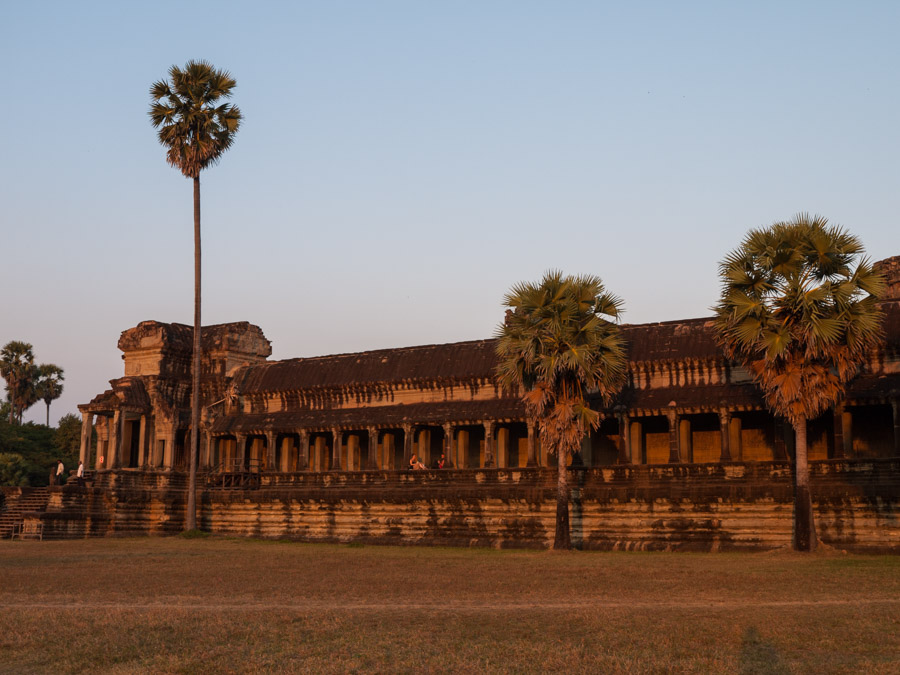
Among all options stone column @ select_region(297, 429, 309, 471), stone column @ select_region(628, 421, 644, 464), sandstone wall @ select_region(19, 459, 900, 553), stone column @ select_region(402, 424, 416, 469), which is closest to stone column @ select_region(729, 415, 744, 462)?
sandstone wall @ select_region(19, 459, 900, 553)

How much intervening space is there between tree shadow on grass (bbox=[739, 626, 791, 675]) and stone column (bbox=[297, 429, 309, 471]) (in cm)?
3323

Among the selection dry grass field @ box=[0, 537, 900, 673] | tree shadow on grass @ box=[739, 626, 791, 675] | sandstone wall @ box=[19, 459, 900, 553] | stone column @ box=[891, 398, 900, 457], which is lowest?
dry grass field @ box=[0, 537, 900, 673]

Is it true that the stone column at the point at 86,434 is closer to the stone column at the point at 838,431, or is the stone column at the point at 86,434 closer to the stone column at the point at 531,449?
the stone column at the point at 531,449

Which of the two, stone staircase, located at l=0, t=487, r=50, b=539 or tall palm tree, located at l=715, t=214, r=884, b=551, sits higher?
tall palm tree, located at l=715, t=214, r=884, b=551

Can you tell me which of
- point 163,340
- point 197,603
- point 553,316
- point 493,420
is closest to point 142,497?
point 163,340

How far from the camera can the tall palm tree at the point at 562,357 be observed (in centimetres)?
3194

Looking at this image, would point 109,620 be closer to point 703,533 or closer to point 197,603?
point 197,603

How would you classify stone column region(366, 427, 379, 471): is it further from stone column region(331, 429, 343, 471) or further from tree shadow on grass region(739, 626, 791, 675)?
tree shadow on grass region(739, 626, 791, 675)

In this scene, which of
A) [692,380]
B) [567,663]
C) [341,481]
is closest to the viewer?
[567,663]

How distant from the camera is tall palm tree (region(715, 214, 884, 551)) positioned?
27.8 metres

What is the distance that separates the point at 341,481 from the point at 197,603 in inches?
957

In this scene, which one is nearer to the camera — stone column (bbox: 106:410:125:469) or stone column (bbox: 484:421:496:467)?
stone column (bbox: 484:421:496:467)

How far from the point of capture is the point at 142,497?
47000 millimetres

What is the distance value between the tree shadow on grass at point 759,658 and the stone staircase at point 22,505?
37.5 meters
